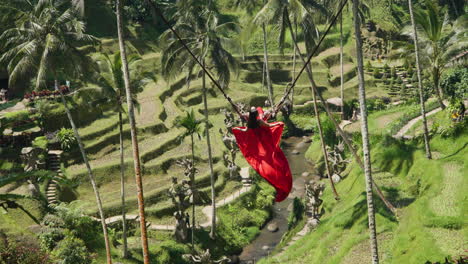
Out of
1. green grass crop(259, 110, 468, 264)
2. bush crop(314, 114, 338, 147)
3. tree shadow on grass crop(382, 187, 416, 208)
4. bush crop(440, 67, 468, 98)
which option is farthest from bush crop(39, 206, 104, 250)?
bush crop(440, 67, 468, 98)

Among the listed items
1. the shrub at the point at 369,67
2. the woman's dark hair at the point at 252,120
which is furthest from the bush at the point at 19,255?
the shrub at the point at 369,67

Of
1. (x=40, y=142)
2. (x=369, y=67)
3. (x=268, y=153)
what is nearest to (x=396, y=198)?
(x=268, y=153)

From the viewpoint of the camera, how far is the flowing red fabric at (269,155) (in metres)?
13.1

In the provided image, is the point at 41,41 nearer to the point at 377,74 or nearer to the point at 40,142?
the point at 40,142

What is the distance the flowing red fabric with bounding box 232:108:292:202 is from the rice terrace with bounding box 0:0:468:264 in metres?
0.04

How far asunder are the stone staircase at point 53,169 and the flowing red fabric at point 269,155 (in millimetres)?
18834

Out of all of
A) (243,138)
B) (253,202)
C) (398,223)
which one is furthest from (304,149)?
(243,138)

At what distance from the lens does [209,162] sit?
32.8m

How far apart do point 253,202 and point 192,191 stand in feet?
21.1

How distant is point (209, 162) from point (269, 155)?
1957 centimetres

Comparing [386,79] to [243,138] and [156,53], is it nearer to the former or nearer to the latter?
[156,53]

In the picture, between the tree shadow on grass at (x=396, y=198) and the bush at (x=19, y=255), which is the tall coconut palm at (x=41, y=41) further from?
the tree shadow on grass at (x=396, y=198)

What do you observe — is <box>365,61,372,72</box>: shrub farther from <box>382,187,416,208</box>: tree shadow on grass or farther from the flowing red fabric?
the flowing red fabric

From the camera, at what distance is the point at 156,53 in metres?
59.1
